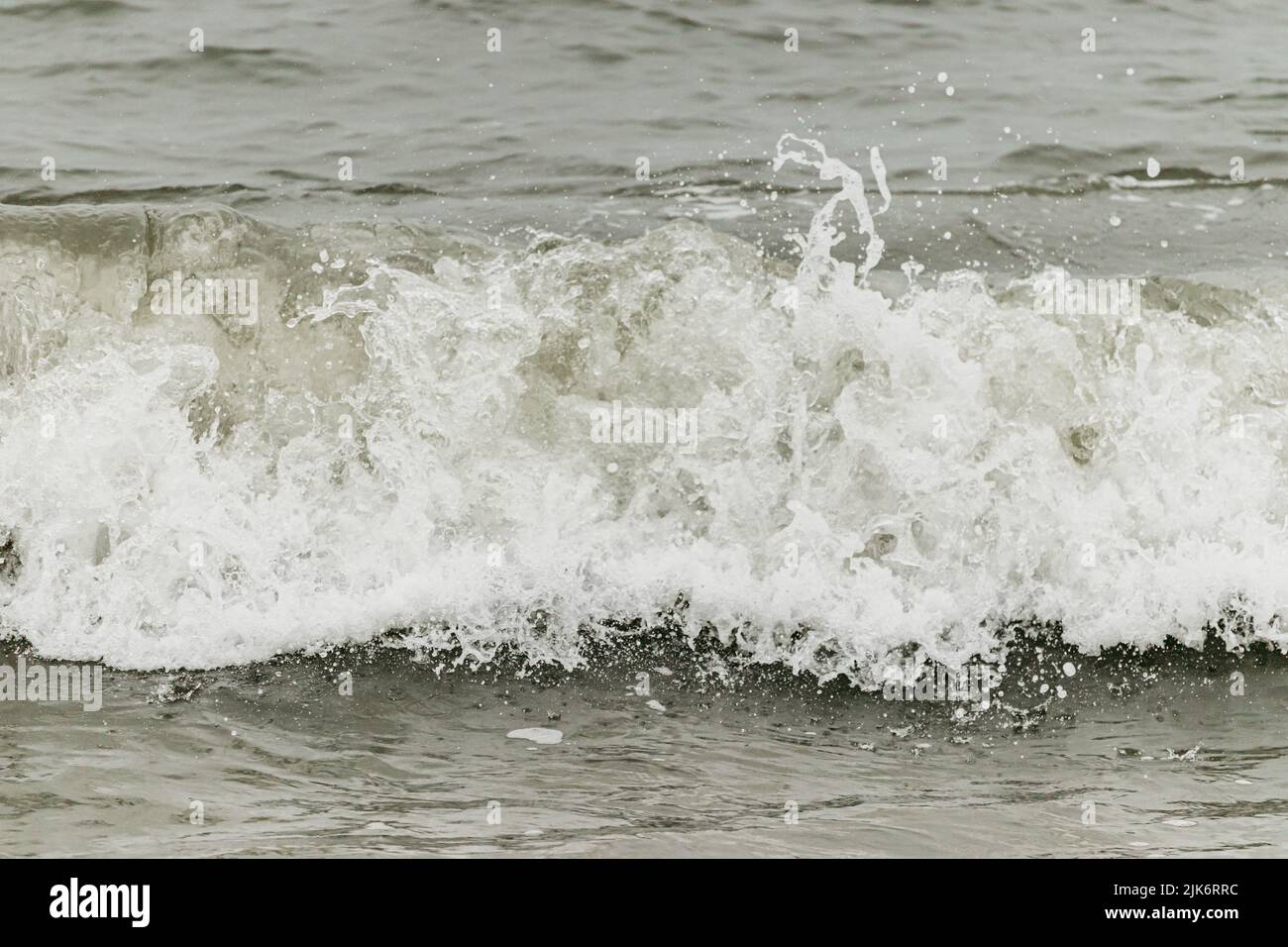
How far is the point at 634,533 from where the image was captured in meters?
5.71

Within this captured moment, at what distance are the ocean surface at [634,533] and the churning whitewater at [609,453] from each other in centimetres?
2

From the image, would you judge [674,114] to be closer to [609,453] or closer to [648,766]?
[609,453]

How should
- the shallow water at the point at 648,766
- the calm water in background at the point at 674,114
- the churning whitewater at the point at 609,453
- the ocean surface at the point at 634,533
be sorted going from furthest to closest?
the calm water in background at the point at 674,114 < the churning whitewater at the point at 609,453 < the ocean surface at the point at 634,533 < the shallow water at the point at 648,766

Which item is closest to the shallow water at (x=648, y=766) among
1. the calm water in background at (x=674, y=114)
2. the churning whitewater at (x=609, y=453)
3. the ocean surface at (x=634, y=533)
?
the ocean surface at (x=634, y=533)

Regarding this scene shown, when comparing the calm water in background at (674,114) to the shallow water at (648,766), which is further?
the calm water in background at (674,114)

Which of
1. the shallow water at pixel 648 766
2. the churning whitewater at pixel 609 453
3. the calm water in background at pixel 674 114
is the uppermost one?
the calm water in background at pixel 674 114

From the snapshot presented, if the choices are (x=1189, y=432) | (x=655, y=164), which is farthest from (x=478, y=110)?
(x=1189, y=432)

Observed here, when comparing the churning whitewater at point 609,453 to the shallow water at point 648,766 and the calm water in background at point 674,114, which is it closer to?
the shallow water at point 648,766

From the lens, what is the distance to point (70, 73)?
391 inches

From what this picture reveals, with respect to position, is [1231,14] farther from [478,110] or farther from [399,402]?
[399,402]

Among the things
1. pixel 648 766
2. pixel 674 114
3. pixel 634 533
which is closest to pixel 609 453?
pixel 634 533

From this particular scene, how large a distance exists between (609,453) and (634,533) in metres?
0.40

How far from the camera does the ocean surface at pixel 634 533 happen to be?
4.06 meters

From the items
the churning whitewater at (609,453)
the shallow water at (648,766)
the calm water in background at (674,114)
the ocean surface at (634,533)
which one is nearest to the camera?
the shallow water at (648,766)
